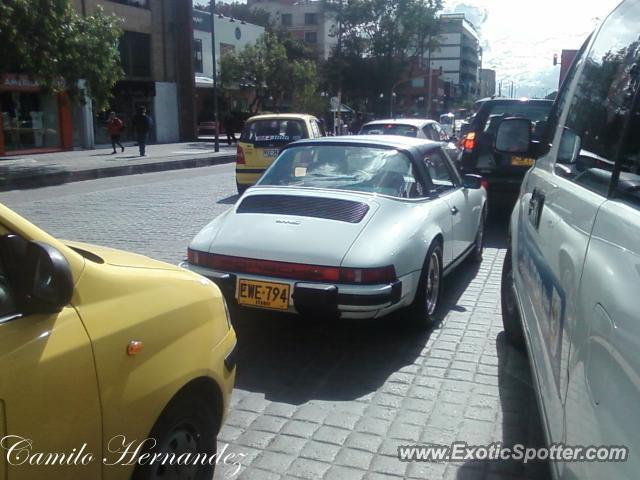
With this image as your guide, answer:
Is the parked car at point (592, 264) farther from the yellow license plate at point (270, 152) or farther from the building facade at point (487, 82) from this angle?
the building facade at point (487, 82)

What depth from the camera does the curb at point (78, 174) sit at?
15.7 meters

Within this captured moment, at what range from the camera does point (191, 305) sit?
2592mm

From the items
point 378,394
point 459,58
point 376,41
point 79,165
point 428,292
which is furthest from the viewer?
point 459,58

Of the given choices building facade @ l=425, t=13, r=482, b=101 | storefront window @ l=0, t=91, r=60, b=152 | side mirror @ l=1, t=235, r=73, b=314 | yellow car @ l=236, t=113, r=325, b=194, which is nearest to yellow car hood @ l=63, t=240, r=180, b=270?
side mirror @ l=1, t=235, r=73, b=314

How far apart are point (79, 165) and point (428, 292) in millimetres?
17194

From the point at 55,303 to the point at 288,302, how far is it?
97.7 inches

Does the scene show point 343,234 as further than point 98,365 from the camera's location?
Yes

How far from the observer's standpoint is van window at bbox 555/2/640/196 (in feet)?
7.02

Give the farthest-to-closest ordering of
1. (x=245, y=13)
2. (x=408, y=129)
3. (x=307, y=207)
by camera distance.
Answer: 1. (x=245, y=13)
2. (x=408, y=129)
3. (x=307, y=207)

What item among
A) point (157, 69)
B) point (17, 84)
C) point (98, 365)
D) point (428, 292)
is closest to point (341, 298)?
point (428, 292)

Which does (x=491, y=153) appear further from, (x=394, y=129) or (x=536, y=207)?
(x=536, y=207)

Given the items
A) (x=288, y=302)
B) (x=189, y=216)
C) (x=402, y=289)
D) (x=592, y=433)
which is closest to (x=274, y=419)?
(x=288, y=302)

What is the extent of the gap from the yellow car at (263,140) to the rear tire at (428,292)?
7840 mm

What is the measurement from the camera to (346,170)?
5.49 metres
